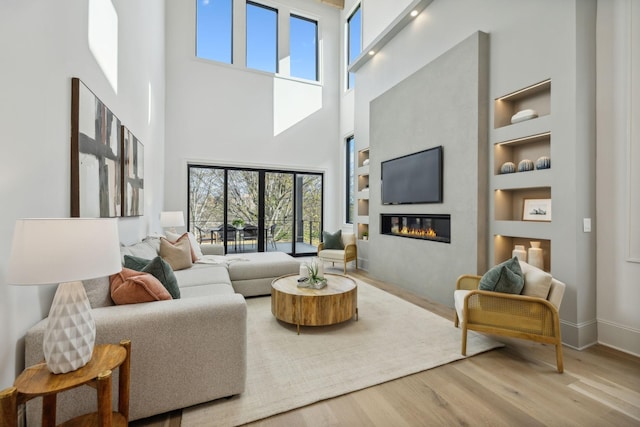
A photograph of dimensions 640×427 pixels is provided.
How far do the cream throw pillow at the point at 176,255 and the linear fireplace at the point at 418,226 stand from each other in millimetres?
3032

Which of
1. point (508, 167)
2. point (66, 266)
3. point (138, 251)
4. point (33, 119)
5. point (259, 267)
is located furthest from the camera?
→ point (259, 267)

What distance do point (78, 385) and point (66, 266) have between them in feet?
1.43

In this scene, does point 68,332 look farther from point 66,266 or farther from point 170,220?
point 170,220

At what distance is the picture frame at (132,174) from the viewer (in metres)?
2.91

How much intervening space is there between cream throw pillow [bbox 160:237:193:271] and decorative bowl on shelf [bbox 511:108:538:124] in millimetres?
3956

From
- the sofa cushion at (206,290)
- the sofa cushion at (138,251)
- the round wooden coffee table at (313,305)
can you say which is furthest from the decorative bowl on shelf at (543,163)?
the sofa cushion at (138,251)

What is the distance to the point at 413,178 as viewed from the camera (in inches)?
163

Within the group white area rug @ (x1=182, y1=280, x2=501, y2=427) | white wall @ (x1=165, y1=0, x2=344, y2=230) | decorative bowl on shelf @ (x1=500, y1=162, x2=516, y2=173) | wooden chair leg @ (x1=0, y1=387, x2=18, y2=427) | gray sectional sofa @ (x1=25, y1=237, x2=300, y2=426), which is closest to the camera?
wooden chair leg @ (x1=0, y1=387, x2=18, y2=427)

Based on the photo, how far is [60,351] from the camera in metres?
1.10

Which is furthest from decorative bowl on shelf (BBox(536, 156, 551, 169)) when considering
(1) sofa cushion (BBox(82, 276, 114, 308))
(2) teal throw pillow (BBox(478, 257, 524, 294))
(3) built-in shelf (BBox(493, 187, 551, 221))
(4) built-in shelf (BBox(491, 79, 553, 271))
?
(1) sofa cushion (BBox(82, 276, 114, 308))

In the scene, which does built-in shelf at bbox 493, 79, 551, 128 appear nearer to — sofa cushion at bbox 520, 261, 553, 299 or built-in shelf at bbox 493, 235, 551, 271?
built-in shelf at bbox 493, 235, 551, 271

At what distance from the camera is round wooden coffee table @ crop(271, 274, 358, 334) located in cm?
269

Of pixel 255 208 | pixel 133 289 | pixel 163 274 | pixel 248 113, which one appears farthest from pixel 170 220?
pixel 133 289

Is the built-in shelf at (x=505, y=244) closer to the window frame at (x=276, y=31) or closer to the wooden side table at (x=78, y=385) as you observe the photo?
the wooden side table at (x=78, y=385)
